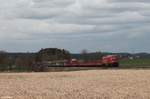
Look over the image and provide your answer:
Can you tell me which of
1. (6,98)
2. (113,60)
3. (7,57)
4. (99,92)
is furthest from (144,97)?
(7,57)

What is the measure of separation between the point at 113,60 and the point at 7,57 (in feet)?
74.4

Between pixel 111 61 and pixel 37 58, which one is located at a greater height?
pixel 37 58

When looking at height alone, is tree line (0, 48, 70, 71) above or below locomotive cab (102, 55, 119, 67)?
above

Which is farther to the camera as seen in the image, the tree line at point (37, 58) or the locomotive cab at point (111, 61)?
the tree line at point (37, 58)

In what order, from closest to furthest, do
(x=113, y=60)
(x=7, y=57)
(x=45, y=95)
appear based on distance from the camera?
1. (x=45, y=95)
2. (x=113, y=60)
3. (x=7, y=57)

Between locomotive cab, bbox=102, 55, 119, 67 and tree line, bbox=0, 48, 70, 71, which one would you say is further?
tree line, bbox=0, 48, 70, 71

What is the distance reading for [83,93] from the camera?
89.2 feet

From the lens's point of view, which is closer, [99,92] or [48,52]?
[99,92]

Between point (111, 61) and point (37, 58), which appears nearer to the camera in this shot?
point (111, 61)

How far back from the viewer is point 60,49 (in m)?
91.6

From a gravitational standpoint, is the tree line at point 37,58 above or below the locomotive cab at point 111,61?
above

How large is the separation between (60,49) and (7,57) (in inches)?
421

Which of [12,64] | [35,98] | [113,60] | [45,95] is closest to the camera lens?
[35,98]

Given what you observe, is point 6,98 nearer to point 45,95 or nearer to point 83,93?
point 45,95
